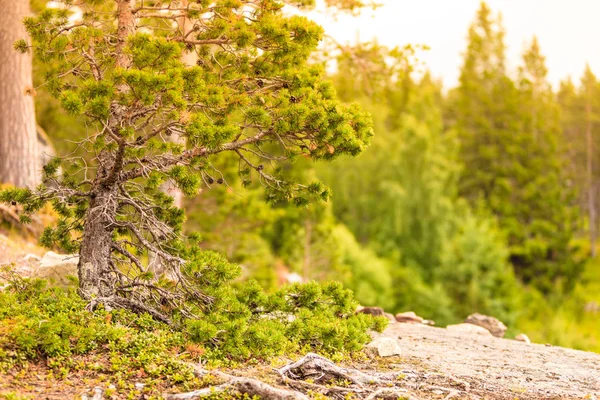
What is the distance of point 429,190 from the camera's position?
3225 cm

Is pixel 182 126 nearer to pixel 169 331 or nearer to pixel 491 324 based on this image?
pixel 169 331

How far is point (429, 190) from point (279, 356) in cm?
2651

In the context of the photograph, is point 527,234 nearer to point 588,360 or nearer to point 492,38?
point 492,38

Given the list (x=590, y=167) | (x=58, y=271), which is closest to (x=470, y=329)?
(x=58, y=271)

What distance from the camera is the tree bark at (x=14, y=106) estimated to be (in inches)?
482

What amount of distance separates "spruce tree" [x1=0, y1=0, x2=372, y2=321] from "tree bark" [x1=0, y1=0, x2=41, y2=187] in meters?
5.57

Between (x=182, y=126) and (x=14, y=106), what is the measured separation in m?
7.52

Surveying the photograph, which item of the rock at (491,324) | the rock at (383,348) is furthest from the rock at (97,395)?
the rock at (491,324)

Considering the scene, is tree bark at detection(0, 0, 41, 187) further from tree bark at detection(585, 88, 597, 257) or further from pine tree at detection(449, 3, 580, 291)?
tree bark at detection(585, 88, 597, 257)

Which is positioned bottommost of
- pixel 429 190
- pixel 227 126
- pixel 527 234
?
pixel 527 234

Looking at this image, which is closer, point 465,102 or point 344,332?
point 344,332

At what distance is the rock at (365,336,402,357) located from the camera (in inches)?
291

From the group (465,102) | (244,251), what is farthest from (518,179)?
(244,251)

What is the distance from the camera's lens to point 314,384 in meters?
5.77
